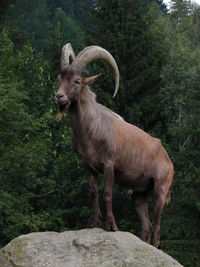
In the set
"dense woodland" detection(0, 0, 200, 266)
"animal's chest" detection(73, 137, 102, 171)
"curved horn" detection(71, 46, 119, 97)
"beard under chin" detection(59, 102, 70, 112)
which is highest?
"curved horn" detection(71, 46, 119, 97)

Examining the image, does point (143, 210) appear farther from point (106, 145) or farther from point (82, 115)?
point (82, 115)

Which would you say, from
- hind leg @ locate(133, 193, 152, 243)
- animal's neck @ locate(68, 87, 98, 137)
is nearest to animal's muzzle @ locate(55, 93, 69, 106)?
animal's neck @ locate(68, 87, 98, 137)

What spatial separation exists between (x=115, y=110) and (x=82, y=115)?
1002 inches

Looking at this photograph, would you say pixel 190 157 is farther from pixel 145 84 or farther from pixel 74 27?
pixel 74 27

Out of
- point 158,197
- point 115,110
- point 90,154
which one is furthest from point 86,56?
point 115,110

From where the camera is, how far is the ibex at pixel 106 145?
1359 cm

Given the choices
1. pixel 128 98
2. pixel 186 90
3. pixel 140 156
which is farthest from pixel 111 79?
pixel 140 156

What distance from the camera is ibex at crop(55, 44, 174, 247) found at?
13.6 metres

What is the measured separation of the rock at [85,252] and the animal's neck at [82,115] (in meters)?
1.88

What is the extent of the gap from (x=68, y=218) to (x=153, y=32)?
13.3 metres

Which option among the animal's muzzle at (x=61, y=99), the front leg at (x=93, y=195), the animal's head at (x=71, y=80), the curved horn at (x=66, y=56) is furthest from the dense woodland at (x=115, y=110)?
the animal's muzzle at (x=61, y=99)

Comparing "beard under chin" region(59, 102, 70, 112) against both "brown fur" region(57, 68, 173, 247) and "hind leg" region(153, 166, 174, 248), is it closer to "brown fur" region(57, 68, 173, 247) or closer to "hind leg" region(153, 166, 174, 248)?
"brown fur" region(57, 68, 173, 247)

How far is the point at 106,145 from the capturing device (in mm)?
13820

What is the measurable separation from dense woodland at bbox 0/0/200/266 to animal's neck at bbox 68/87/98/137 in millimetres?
15522
